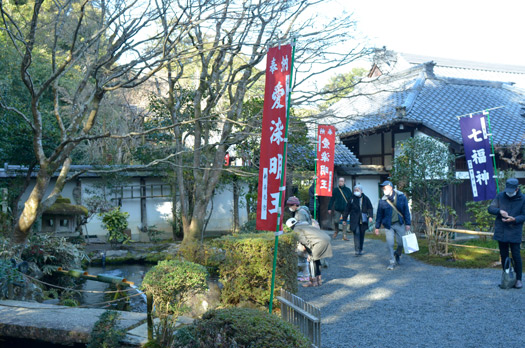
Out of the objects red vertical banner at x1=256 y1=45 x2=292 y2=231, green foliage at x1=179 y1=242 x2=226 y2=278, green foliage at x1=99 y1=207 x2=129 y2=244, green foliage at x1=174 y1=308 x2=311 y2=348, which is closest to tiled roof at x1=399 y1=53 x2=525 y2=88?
green foliage at x1=99 y1=207 x2=129 y2=244

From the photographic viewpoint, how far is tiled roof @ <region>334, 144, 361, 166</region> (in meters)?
19.7

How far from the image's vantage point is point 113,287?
10.3 metres

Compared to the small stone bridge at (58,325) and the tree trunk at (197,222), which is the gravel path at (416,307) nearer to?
the small stone bridge at (58,325)

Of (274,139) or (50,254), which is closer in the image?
(274,139)

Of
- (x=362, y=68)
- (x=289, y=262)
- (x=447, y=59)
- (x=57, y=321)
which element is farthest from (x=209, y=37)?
(x=362, y=68)

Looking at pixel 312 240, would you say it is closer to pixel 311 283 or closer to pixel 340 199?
pixel 311 283

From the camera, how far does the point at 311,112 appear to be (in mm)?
13539

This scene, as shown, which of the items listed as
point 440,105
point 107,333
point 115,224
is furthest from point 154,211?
point 107,333

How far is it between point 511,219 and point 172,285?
18.9ft

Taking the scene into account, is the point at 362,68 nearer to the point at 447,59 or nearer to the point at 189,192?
the point at 447,59

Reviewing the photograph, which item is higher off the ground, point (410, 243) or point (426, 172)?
point (426, 172)

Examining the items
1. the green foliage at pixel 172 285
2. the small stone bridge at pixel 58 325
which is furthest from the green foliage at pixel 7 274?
the green foliage at pixel 172 285

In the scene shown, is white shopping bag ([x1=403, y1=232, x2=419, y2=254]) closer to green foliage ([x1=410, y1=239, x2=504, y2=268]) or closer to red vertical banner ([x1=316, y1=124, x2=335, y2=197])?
green foliage ([x1=410, y1=239, x2=504, y2=268])

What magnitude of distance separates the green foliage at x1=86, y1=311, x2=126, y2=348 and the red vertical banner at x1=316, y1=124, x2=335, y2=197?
1049 cm
